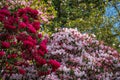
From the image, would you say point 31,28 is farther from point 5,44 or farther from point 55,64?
point 55,64

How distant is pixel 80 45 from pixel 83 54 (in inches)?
14.2

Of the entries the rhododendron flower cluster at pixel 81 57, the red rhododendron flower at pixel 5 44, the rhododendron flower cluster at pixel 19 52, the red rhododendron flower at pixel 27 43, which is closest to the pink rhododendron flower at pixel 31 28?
A: the rhododendron flower cluster at pixel 19 52

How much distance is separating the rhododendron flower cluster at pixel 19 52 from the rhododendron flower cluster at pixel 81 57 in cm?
40

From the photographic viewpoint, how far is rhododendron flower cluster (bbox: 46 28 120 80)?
9.97 metres

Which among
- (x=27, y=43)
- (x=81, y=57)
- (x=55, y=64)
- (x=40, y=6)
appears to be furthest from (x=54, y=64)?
(x=40, y=6)

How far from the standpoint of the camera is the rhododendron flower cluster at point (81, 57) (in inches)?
392

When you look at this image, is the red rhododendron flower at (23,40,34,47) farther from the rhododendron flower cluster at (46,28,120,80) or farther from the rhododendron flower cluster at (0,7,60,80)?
the rhododendron flower cluster at (46,28,120,80)

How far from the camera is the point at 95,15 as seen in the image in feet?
70.1

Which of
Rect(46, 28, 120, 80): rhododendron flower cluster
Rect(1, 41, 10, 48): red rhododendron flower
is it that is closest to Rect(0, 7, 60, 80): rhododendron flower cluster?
Rect(1, 41, 10, 48): red rhododendron flower

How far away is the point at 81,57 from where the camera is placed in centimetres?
1056

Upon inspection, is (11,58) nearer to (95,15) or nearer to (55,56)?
(55,56)

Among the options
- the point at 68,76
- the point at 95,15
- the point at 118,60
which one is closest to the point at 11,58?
the point at 68,76

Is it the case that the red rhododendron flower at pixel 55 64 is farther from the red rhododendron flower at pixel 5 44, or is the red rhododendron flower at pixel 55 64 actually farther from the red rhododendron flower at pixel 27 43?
the red rhododendron flower at pixel 5 44

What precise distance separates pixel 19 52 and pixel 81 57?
1.61 m
